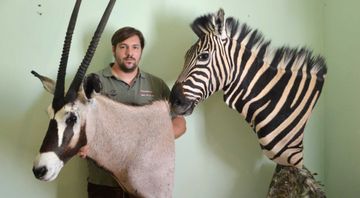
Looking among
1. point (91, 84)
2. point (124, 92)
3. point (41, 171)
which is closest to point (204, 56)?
point (124, 92)

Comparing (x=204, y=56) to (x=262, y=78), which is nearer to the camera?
(x=204, y=56)

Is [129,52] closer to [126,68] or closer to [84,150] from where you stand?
[126,68]

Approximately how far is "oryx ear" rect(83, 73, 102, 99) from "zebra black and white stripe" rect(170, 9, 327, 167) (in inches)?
22.8

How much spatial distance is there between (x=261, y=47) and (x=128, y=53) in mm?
769

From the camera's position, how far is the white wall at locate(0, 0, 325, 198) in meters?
2.04

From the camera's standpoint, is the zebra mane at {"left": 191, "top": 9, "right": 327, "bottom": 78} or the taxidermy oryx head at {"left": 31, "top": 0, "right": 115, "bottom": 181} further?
the zebra mane at {"left": 191, "top": 9, "right": 327, "bottom": 78}

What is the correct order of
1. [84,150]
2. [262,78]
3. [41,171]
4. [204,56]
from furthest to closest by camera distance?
[262,78] → [204,56] → [84,150] → [41,171]

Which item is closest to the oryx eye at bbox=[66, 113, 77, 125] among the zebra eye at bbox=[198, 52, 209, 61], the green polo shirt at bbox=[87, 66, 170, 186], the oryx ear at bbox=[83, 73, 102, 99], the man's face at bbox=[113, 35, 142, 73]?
the oryx ear at bbox=[83, 73, 102, 99]

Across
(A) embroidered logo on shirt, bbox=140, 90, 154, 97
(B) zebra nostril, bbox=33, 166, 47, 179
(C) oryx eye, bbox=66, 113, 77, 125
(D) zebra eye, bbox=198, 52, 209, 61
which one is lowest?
(B) zebra nostril, bbox=33, 166, 47, 179

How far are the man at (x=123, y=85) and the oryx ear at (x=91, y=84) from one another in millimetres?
442

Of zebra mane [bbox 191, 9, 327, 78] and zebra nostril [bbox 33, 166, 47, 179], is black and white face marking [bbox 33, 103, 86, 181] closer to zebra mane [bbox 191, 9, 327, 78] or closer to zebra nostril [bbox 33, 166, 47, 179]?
zebra nostril [bbox 33, 166, 47, 179]

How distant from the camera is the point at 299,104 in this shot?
2.12 meters

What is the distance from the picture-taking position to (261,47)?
83.4 inches
